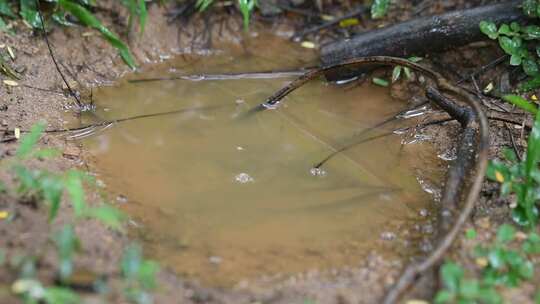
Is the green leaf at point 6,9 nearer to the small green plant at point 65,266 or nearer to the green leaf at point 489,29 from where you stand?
the small green plant at point 65,266

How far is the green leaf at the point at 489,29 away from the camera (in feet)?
11.8

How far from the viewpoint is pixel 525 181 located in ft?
8.68

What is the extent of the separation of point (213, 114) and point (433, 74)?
1.39 m

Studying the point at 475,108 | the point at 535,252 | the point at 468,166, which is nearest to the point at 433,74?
the point at 475,108

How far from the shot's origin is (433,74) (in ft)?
11.1

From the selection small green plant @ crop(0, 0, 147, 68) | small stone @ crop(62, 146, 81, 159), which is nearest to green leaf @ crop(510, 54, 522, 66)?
small green plant @ crop(0, 0, 147, 68)

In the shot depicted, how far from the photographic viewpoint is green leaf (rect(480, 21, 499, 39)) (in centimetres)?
358

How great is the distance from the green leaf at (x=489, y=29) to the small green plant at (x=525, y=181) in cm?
106

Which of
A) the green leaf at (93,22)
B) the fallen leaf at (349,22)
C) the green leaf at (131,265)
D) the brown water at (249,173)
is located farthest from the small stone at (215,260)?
the fallen leaf at (349,22)

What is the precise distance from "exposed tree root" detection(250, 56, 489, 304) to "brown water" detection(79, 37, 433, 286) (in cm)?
22

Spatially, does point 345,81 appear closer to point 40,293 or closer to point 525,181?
point 525,181

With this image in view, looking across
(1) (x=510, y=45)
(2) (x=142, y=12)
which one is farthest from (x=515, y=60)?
(2) (x=142, y=12)

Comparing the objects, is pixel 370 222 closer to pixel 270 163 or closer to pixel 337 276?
pixel 337 276

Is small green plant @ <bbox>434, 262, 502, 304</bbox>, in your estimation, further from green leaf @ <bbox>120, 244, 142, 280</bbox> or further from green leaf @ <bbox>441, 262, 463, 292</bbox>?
green leaf @ <bbox>120, 244, 142, 280</bbox>
